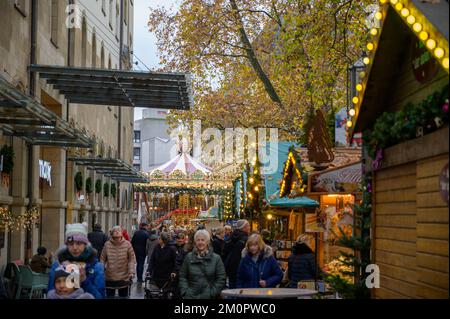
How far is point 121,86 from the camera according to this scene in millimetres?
21469

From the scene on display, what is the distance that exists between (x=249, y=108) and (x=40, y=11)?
66.4 ft

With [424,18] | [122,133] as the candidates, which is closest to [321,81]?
[424,18]

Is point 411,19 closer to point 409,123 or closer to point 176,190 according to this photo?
point 409,123

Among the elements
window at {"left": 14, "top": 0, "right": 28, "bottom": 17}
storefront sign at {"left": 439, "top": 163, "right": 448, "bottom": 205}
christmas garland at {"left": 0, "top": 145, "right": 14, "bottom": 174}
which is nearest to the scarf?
storefront sign at {"left": 439, "top": 163, "right": 448, "bottom": 205}

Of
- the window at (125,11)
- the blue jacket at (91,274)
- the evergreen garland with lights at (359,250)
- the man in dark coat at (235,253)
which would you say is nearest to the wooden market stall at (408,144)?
the evergreen garland with lights at (359,250)

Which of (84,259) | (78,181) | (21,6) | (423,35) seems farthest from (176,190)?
(423,35)

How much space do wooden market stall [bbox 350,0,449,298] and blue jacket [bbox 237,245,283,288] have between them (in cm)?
261

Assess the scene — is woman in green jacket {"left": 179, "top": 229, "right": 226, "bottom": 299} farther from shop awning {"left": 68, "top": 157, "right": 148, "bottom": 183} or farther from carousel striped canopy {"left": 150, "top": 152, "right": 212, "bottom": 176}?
carousel striped canopy {"left": 150, "top": 152, "right": 212, "bottom": 176}

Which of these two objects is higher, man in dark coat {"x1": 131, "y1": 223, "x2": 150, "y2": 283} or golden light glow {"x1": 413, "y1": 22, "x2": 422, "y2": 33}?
golden light glow {"x1": 413, "y1": 22, "x2": 422, "y2": 33}

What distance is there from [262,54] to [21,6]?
17.0 metres

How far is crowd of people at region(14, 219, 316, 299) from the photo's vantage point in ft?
31.9

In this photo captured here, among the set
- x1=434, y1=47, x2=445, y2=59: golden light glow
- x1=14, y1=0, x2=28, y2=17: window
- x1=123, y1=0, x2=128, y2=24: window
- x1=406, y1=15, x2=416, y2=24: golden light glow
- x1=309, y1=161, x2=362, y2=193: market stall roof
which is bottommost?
x1=309, y1=161, x2=362, y2=193: market stall roof

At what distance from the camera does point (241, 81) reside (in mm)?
36094

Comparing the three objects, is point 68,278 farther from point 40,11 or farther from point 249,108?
point 249,108
